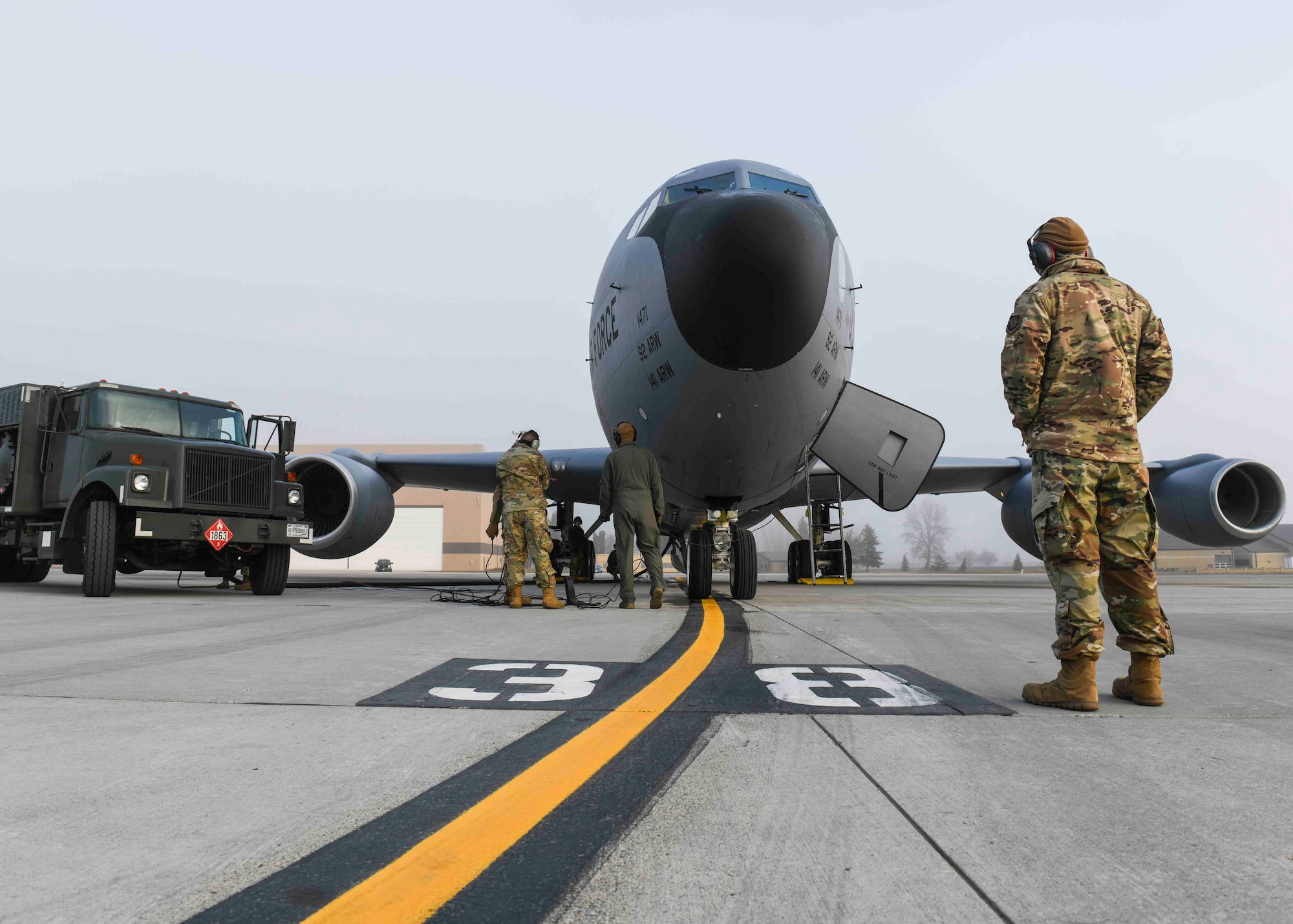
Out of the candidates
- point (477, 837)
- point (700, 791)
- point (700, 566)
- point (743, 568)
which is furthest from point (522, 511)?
point (477, 837)

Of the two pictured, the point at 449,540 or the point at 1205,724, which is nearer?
the point at 1205,724

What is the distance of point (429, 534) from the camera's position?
47.8 metres

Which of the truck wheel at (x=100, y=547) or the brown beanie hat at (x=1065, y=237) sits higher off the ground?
the brown beanie hat at (x=1065, y=237)

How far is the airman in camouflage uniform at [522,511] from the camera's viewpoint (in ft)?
23.5

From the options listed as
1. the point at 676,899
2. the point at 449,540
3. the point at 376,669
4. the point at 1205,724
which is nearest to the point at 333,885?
the point at 676,899

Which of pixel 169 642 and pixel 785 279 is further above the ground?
pixel 785 279

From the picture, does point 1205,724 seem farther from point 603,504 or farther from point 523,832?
point 603,504

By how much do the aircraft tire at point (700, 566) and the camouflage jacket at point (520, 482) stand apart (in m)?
1.48

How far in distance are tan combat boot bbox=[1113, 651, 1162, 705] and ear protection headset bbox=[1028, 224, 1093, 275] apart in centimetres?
151

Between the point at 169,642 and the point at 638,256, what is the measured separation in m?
4.90

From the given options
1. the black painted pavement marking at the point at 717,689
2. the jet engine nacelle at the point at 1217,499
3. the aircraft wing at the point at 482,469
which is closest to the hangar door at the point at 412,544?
the aircraft wing at the point at 482,469

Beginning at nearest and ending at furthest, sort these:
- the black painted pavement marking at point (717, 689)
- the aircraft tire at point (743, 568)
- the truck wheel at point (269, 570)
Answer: the black painted pavement marking at point (717, 689) < the aircraft tire at point (743, 568) < the truck wheel at point (269, 570)

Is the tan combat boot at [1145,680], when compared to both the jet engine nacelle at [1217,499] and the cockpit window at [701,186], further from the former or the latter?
the jet engine nacelle at [1217,499]

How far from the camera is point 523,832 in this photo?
1.37m
